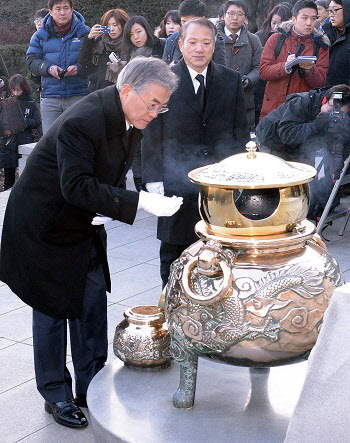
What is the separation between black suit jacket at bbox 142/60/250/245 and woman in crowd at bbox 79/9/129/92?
2952 millimetres

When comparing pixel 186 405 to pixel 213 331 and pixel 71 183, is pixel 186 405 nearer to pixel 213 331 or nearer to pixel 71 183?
pixel 213 331

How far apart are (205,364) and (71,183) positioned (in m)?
0.84

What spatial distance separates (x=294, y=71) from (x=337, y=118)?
1.00 m

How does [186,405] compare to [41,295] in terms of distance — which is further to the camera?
[41,295]

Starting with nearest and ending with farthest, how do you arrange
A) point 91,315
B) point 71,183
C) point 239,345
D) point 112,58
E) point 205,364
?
point 239,345 → point 71,183 → point 205,364 → point 91,315 → point 112,58

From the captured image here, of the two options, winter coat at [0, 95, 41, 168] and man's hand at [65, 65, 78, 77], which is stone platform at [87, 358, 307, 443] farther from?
winter coat at [0, 95, 41, 168]

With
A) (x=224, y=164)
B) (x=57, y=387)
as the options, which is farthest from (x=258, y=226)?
(x=57, y=387)

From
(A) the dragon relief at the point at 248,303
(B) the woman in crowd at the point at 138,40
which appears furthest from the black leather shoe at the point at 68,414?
(B) the woman in crowd at the point at 138,40

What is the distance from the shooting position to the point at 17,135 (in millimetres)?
8055

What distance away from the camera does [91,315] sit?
2.93 meters

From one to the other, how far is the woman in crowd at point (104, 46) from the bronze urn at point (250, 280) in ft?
14.9

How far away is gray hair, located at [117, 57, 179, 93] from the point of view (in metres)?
2.52

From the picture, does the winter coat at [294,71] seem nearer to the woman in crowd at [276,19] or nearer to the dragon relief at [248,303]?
the woman in crowd at [276,19]

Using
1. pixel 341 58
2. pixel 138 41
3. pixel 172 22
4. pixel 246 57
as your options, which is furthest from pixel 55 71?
pixel 341 58
